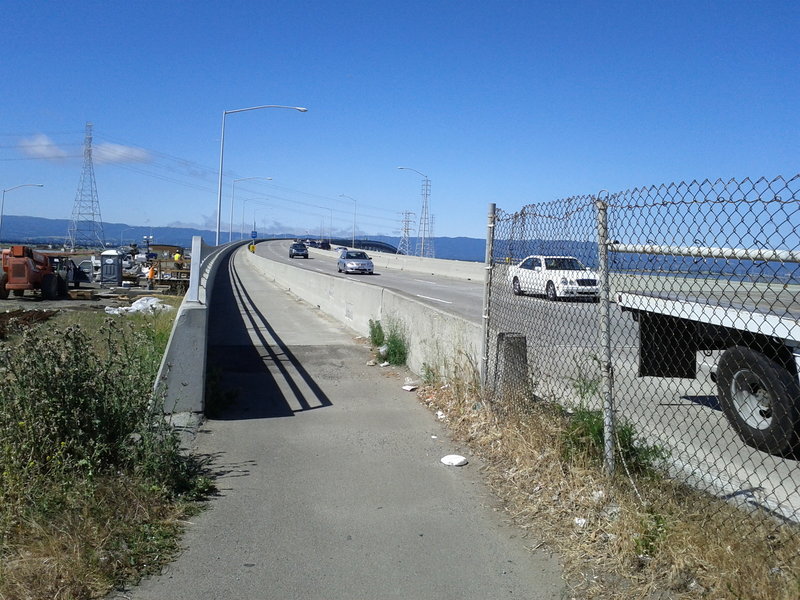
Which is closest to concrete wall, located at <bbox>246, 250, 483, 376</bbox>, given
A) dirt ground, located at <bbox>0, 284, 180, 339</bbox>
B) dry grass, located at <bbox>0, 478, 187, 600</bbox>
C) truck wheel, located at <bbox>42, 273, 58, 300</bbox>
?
dry grass, located at <bbox>0, 478, 187, 600</bbox>

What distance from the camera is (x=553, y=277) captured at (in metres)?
6.77

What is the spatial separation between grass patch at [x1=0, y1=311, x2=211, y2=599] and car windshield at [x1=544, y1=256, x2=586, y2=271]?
3325mm

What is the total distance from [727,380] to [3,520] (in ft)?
17.8

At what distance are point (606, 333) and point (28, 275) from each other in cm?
2415

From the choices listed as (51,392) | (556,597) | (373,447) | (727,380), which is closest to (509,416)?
(373,447)

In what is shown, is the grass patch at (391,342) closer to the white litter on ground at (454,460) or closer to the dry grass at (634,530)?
the white litter on ground at (454,460)

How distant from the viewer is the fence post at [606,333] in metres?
4.73

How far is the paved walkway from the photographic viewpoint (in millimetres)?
4117

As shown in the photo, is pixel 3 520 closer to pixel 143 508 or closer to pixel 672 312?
pixel 143 508

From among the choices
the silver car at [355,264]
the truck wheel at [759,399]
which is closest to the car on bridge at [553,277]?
the truck wheel at [759,399]

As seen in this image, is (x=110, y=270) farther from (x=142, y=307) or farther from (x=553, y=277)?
(x=553, y=277)

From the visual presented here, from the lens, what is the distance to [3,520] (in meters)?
4.38

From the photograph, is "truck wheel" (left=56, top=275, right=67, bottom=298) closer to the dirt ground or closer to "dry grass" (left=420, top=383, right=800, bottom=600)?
Result: the dirt ground

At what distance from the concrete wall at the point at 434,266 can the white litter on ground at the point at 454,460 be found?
31688 mm
